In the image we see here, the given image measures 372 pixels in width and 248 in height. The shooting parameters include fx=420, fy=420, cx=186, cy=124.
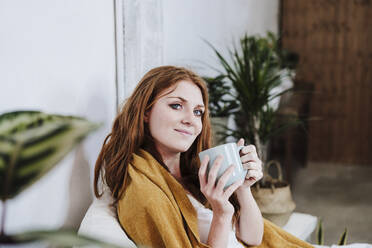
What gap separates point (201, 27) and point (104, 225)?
1.55 metres

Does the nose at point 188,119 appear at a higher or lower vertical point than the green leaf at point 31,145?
lower

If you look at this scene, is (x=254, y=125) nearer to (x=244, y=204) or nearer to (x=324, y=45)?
(x=244, y=204)

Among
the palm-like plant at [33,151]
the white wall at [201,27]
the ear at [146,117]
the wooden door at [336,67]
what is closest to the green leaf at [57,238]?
the palm-like plant at [33,151]

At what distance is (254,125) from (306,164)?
253 centimetres

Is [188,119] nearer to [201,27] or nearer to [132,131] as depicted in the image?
[132,131]

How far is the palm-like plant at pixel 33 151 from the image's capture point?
26 cm

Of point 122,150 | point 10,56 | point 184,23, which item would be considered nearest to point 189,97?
point 122,150

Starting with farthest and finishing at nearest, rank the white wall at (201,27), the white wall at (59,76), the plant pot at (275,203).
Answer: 1. the plant pot at (275,203)
2. the white wall at (201,27)
3. the white wall at (59,76)

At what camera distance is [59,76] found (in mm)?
1069

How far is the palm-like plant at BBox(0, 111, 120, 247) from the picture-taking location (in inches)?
10.2

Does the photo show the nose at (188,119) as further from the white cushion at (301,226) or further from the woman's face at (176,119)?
the white cushion at (301,226)

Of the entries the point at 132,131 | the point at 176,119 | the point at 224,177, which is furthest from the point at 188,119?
the point at 224,177

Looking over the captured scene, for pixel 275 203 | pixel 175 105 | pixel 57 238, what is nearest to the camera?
pixel 57 238

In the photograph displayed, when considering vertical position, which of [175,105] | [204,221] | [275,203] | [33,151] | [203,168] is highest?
[33,151]
